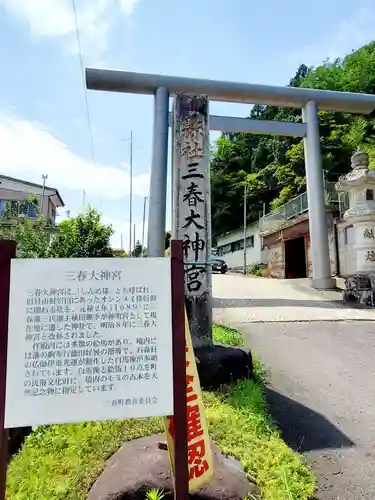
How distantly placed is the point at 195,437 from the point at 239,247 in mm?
28075

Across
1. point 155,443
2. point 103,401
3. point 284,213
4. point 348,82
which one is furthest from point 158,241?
point 348,82

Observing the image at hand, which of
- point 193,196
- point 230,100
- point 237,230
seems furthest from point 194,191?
point 237,230

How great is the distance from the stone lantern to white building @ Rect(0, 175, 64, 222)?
2179 centimetres

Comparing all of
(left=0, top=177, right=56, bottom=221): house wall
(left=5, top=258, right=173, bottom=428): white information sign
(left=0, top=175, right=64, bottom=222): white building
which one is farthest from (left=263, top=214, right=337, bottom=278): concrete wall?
(left=0, top=177, right=56, bottom=221): house wall

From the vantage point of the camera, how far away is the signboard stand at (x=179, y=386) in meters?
1.99

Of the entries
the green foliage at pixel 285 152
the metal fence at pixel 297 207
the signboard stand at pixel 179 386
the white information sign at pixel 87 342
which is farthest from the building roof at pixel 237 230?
the white information sign at pixel 87 342

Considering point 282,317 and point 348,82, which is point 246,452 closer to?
point 282,317

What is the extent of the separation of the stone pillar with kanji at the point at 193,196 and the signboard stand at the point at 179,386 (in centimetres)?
253

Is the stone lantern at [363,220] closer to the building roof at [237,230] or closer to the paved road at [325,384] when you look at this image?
the paved road at [325,384]

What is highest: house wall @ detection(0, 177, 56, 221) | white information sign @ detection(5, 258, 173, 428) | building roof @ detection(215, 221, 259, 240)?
house wall @ detection(0, 177, 56, 221)

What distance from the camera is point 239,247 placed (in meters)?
30.1

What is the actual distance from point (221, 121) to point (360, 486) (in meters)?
10.7

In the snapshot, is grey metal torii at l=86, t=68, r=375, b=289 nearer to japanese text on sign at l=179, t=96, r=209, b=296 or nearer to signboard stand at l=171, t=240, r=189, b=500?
japanese text on sign at l=179, t=96, r=209, b=296

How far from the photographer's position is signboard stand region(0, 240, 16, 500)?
6.21ft
